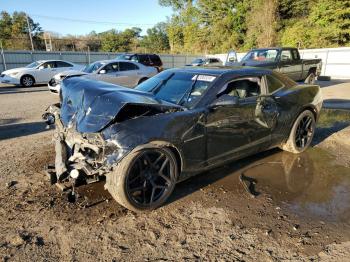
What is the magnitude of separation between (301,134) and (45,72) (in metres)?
15.6

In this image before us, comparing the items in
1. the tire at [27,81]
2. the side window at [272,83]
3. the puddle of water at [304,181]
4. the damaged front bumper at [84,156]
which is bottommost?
the puddle of water at [304,181]

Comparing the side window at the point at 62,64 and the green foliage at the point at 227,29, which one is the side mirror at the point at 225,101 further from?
the green foliage at the point at 227,29

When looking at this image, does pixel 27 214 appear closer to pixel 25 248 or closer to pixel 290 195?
pixel 25 248

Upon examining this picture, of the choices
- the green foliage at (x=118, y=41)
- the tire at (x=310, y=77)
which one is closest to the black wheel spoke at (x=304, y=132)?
the tire at (x=310, y=77)

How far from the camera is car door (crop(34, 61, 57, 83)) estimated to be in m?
17.3

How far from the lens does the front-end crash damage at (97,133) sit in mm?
3330

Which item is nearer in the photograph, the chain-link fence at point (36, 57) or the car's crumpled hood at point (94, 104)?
the car's crumpled hood at point (94, 104)

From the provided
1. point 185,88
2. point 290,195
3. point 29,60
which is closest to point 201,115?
point 185,88

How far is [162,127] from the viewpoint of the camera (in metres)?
3.56

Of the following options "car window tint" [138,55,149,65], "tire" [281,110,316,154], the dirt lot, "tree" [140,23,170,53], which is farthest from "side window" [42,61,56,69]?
"tree" [140,23,170,53]

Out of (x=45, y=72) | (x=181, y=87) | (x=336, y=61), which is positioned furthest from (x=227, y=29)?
(x=181, y=87)

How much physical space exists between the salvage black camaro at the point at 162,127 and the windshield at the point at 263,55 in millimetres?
8222

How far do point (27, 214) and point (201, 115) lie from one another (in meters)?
2.35

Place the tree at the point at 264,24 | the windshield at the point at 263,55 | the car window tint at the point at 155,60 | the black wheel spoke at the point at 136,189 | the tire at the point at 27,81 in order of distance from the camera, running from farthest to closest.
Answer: the tree at the point at 264,24
the car window tint at the point at 155,60
the tire at the point at 27,81
the windshield at the point at 263,55
the black wheel spoke at the point at 136,189
